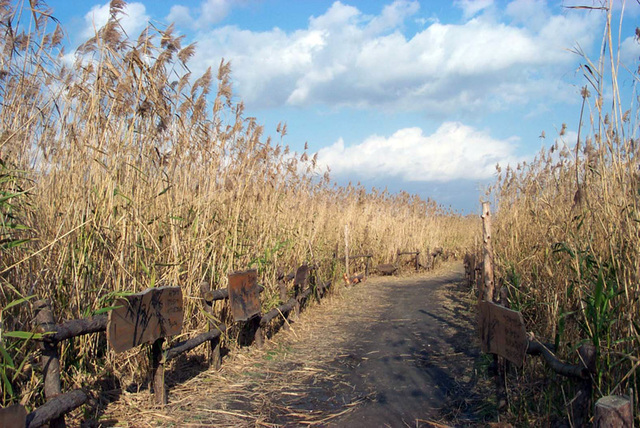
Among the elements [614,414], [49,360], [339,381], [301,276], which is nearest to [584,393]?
[614,414]

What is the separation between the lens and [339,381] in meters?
4.33

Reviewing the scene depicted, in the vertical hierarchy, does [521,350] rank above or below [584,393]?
above

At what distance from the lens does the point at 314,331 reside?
20.9 feet

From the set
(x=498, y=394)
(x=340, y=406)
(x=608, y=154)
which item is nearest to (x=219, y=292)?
(x=340, y=406)

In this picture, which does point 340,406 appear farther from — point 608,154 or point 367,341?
point 608,154

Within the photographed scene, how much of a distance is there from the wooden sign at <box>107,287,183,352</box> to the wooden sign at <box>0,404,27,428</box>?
2.70ft

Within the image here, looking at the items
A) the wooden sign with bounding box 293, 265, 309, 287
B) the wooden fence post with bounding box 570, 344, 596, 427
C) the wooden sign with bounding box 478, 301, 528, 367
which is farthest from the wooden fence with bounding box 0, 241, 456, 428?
the wooden fence post with bounding box 570, 344, 596, 427

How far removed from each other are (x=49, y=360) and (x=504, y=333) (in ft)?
8.91

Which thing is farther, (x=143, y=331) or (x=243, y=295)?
(x=243, y=295)

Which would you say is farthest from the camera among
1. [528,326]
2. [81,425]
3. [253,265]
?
[253,265]

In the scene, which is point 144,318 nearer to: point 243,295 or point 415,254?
point 243,295

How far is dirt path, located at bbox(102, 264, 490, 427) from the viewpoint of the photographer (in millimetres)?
3406

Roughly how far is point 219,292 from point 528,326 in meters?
3.07

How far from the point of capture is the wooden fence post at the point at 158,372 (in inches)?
134
